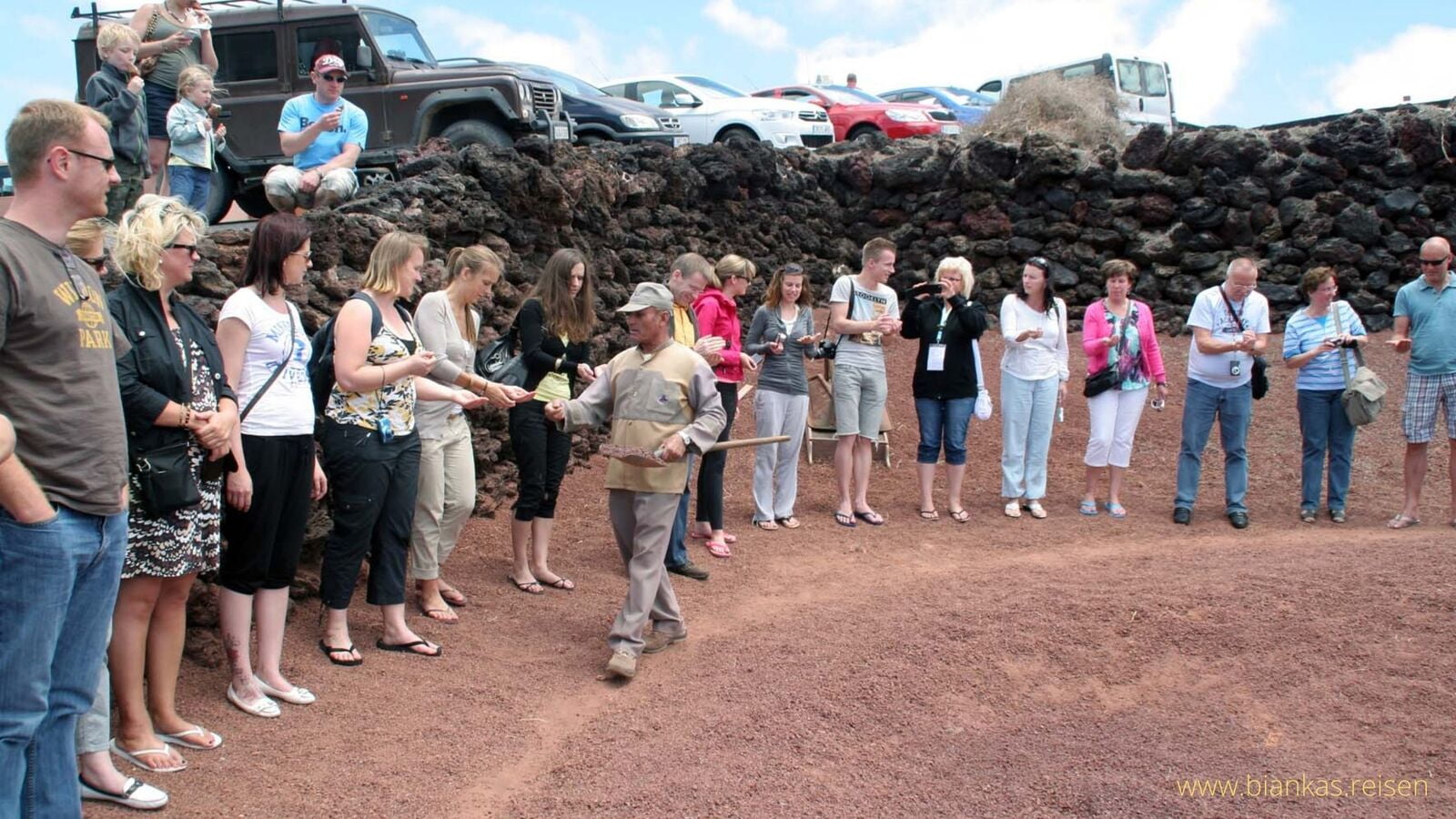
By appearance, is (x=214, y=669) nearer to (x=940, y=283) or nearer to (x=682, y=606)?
(x=682, y=606)

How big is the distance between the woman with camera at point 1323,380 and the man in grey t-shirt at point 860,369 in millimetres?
2872

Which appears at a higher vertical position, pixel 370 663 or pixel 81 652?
pixel 81 652

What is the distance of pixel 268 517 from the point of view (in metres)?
4.38

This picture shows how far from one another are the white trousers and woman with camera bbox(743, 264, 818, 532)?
6.93 feet

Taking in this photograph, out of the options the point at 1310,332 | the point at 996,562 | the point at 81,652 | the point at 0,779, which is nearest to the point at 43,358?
the point at 81,652

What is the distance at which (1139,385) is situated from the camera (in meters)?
8.26

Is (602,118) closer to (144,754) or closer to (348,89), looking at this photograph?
(348,89)

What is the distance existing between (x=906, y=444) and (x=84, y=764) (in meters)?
7.74

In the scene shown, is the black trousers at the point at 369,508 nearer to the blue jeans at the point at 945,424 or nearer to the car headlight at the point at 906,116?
the blue jeans at the point at 945,424

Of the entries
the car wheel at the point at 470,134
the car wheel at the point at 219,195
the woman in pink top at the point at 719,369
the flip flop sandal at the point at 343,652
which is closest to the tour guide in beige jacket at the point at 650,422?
the flip flop sandal at the point at 343,652

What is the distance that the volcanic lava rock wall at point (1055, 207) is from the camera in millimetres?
11312

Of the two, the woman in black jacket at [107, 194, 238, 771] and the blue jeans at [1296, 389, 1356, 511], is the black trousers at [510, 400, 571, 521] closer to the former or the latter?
the woman in black jacket at [107, 194, 238, 771]

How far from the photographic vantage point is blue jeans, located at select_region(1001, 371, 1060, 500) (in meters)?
8.26

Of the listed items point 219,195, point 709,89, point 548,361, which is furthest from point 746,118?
point 548,361
